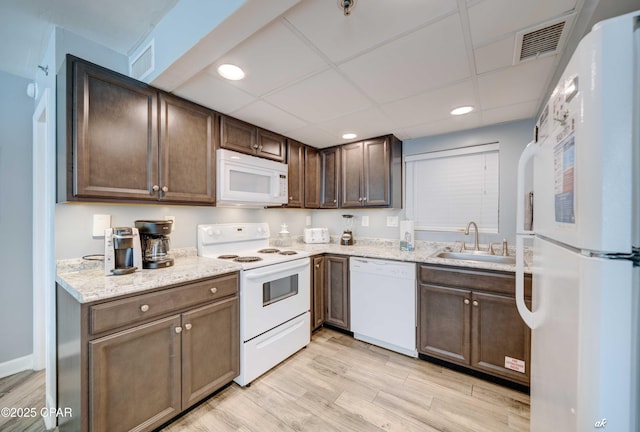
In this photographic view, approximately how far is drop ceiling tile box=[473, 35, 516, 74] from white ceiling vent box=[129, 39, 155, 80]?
1886mm

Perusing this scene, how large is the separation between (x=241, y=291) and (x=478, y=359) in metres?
1.93

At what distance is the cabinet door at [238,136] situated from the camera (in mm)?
2119

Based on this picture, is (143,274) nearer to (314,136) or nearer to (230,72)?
(230,72)

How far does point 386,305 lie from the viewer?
236 cm

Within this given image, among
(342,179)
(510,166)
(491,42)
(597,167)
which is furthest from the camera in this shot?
(342,179)

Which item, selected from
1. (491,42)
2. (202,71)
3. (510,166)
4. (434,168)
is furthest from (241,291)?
(510,166)

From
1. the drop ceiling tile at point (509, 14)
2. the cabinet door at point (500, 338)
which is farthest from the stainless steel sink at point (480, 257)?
the drop ceiling tile at point (509, 14)

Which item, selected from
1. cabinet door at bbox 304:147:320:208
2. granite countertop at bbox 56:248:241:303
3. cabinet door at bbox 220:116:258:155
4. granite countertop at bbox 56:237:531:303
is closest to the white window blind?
granite countertop at bbox 56:237:531:303

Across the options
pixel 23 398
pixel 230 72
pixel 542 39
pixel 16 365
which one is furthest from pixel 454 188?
pixel 16 365

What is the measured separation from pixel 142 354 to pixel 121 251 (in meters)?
0.62

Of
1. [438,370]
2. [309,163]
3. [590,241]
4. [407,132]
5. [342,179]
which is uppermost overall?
[407,132]

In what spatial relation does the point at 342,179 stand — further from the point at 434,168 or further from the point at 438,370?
the point at 438,370

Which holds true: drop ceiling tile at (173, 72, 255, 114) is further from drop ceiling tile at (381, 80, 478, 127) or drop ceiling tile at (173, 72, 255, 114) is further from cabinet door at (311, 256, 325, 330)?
cabinet door at (311, 256, 325, 330)

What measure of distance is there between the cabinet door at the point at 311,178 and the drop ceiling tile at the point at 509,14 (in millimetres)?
2081
